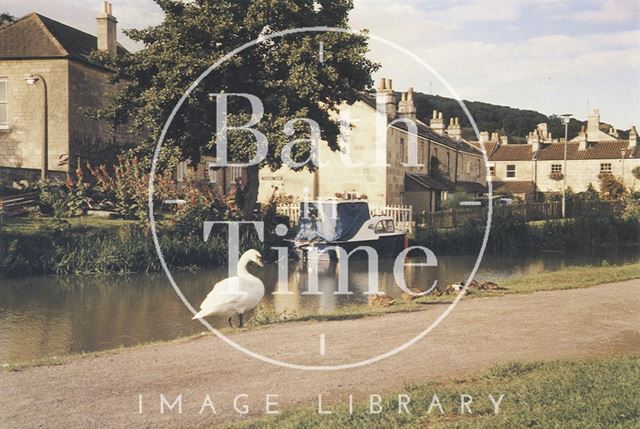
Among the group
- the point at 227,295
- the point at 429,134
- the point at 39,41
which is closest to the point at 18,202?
the point at 39,41

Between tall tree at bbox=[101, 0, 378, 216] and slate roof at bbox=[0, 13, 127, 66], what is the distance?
4.26m

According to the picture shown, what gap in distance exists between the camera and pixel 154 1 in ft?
71.8

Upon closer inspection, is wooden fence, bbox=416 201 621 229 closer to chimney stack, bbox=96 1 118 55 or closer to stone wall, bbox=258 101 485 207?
stone wall, bbox=258 101 485 207

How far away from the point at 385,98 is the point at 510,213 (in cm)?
838

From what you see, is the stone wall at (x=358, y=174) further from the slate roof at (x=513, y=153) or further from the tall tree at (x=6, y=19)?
the slate roof at (x=513, y=153)

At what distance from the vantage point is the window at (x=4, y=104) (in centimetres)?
2523

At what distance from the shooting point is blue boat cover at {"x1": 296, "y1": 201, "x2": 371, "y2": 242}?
77.4ft

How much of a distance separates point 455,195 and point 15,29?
23.8 m

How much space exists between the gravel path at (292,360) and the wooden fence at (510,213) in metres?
19.4

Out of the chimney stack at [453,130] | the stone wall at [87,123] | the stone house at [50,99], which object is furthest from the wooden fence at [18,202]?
the chimney stack at [453,130]

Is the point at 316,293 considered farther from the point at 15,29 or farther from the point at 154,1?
the point at 15,29

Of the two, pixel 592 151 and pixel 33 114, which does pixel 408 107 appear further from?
pixel 592 151

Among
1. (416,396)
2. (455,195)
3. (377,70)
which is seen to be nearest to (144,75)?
(377,70)

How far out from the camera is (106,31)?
2547 centimetres
